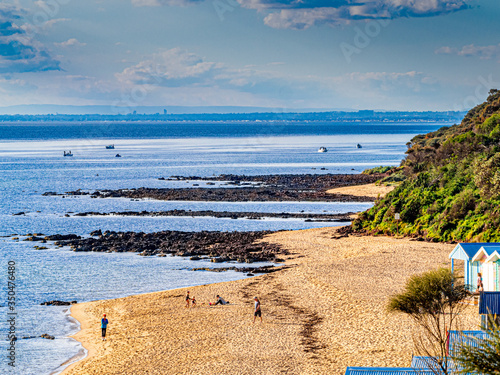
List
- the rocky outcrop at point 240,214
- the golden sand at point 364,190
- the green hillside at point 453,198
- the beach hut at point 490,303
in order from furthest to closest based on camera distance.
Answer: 1. the golden sand at point 364,190
2. the rocky outcrop at point 240,214
3. the green hillside at point 453,198
4. the beach hut at point 490,303

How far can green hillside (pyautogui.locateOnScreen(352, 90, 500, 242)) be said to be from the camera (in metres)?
40.5

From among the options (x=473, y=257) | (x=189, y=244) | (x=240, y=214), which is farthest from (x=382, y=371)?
(x=240, y=214)

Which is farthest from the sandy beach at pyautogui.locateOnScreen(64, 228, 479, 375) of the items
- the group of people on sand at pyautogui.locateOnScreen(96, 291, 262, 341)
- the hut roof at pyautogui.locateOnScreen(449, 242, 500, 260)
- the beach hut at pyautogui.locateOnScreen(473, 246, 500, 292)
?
the hut roof at pyautogui.locateOnScreen(449, 242, 500, 260)

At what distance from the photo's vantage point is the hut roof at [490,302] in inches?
811

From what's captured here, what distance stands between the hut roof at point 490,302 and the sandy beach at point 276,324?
307cm

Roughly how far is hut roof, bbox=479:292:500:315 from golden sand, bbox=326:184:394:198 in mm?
51730

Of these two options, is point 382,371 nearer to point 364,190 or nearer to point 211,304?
point 211,304

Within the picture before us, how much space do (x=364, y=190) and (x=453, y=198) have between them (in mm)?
31790

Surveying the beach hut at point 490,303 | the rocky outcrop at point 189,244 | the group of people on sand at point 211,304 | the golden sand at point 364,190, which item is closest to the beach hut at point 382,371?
the beach hut at point 490,303

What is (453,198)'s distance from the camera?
149ft

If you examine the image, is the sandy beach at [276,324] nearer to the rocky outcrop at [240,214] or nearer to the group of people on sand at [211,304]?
the group of people on sand at [211,304]

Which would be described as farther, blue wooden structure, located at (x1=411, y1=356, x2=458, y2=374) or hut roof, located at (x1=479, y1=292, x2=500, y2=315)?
hut roof, located at (x1=479, y1=292, x2=500, y2=315)

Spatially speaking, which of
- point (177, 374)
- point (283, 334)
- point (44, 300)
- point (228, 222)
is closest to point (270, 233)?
point (228, 222)

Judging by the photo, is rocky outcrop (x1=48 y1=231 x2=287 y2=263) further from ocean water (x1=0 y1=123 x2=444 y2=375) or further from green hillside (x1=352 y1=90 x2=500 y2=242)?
green hillside (x1=352 y1=90 x2=500 y2=242)
